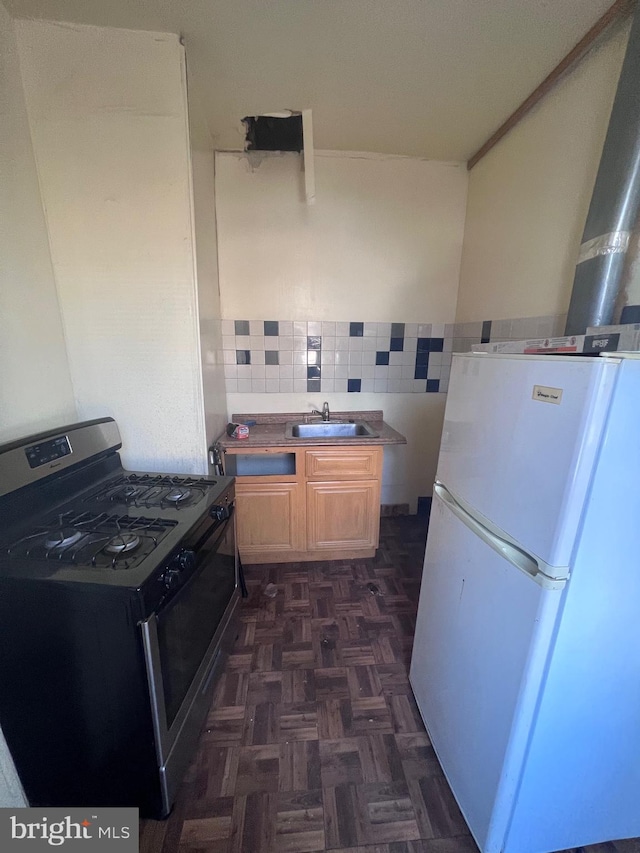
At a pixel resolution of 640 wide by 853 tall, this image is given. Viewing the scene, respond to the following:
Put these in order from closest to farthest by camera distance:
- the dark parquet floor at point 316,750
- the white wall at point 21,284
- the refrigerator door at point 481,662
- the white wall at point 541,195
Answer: the refrigerator door at point 481,662, the dark parquet floor at point 316,750, the white wall at point 21,284, the white wall at point 541,195

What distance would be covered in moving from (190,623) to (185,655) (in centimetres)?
8

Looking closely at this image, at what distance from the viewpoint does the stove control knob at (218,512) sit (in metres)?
1.17

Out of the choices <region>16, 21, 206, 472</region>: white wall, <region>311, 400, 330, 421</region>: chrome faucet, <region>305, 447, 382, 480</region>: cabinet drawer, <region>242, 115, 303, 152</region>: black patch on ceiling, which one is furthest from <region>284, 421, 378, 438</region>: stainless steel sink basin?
<region>242, 115, 303, 152</region>: black patch on ceiling

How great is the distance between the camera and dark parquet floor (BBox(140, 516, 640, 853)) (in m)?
0.96

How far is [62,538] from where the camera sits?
Result: 916 mm

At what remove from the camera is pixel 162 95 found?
52.2 inches

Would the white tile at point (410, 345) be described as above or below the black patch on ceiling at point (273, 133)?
below

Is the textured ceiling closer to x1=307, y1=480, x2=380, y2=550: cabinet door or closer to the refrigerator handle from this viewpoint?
the refrigerator handle

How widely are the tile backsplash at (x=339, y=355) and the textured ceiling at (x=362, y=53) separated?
3.54 ft

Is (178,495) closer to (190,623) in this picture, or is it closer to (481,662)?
(190,623)

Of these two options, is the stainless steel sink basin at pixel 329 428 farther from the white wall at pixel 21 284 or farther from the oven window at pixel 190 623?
the white wall at pixel 21 284

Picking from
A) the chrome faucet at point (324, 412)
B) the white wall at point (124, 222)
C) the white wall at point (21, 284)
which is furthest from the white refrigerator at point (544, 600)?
the white wall at point (21, 284)

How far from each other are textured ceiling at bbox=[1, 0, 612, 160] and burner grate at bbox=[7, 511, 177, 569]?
179 centimetres

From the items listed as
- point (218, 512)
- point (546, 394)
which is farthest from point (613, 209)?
point (218, 512)
